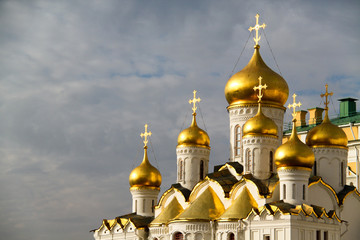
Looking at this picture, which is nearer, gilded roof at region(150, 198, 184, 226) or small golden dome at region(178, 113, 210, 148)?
gilded roof at region(150, 198, 184, 226)

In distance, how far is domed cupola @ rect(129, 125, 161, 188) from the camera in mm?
37750

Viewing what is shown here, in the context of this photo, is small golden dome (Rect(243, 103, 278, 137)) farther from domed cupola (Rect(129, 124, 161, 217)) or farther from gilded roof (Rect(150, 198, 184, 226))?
domed cupola (Rect(129, 124, 161, 217))

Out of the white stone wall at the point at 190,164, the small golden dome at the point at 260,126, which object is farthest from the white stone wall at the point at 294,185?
the white stone wall at the point at 190,164

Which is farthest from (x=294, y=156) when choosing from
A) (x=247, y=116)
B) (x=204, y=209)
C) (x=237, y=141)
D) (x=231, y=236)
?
(x=237, y=141)

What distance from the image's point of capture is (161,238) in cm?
3434

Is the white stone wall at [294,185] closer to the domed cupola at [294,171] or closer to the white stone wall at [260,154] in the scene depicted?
the domed cupola at [294,171]

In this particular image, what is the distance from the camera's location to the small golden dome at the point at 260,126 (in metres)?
33.7

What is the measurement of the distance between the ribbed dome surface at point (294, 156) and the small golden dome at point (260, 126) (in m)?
2.35

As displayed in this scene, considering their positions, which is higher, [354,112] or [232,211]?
[354,112]

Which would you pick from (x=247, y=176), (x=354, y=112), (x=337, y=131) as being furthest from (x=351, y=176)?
(x=247, y=176)

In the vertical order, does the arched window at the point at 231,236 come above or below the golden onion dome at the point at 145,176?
below

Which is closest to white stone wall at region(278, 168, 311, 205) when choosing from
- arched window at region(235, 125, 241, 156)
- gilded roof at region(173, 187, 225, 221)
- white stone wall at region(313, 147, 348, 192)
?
gilded roof at region(173, 187, 225, 221)

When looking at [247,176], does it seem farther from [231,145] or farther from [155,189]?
[155,189]

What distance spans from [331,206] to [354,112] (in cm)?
1374
